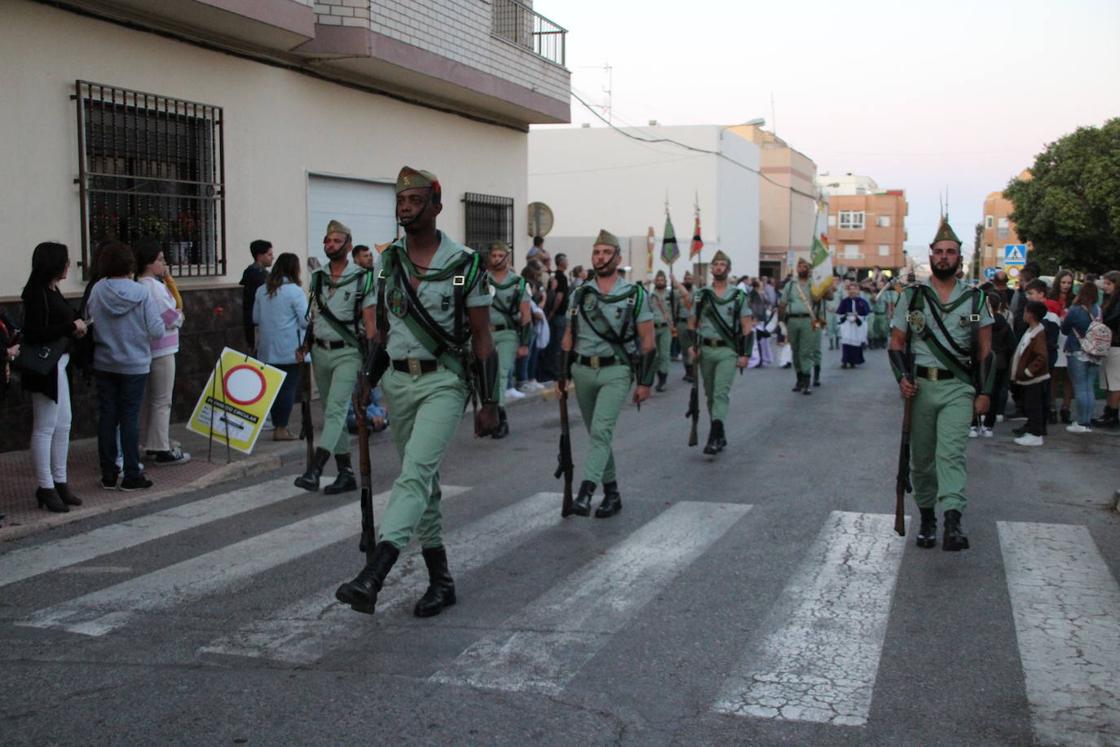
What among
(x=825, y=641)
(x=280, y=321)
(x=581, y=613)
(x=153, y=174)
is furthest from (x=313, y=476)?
(x=153, y=174)

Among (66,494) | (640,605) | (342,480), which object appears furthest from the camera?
(342,480)

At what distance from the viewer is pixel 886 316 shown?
98.6 feet

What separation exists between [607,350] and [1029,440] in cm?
623

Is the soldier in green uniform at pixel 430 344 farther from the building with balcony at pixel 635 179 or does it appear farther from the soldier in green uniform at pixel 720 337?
the building with balcony at pixel 635 179

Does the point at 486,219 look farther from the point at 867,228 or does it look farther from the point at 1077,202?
the point at 867,228

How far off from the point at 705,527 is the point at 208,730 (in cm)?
439

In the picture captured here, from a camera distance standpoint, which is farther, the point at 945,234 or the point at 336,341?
the point at 336,341

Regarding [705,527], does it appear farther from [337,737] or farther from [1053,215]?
[1053,215]

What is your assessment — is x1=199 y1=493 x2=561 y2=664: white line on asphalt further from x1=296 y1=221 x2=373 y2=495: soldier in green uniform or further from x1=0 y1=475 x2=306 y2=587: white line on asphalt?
x1=0 y1=475 x2=306 y2=587: white line on asphalt

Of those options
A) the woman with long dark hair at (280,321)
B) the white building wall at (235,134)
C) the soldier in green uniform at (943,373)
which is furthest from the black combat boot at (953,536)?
the white building wall at (235,134)

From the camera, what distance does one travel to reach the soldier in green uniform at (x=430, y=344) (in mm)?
5816

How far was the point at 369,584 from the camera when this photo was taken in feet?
17.6

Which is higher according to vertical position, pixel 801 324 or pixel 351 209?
pixel 351 209

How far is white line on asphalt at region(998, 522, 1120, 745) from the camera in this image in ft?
14.9
